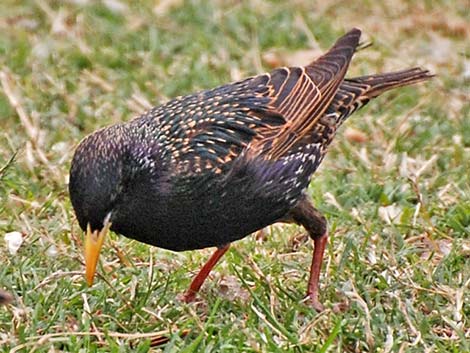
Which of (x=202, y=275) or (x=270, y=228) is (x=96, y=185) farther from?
(x=270, y=228)

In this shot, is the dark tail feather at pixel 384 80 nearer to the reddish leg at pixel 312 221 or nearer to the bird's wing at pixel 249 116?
the bird's wing at pixel 249 116

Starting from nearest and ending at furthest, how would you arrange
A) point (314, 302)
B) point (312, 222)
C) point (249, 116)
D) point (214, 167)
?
1. point (214, 167)
2. point (314, 302)
3. point (249, 116)
4. point (312, 222)

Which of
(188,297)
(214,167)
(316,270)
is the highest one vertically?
(214,167)

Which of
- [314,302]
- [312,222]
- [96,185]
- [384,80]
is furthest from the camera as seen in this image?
[384,80]

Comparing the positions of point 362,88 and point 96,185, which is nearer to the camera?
point 96,185

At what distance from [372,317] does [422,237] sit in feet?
3.84

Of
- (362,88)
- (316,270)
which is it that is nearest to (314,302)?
(316,270)

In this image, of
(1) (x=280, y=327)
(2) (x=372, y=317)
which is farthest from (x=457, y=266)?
(1) (x=280, y=327)

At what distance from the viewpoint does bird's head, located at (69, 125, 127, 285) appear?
4980 millimetres

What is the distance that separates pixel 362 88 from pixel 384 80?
178 mm

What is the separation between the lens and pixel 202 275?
568 centimetres

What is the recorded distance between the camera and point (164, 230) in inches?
206

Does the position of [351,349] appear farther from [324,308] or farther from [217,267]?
[217,267]

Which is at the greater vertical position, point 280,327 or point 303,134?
point 303,134
